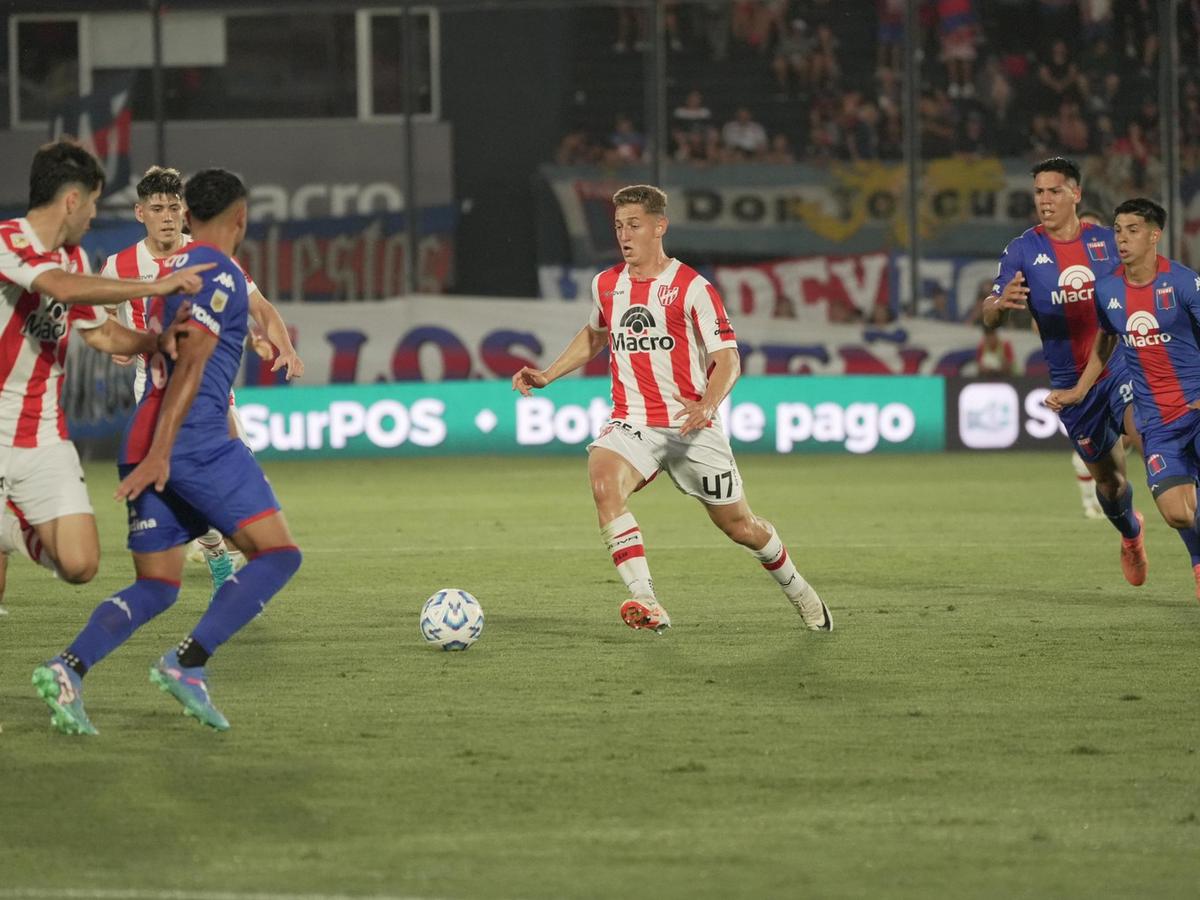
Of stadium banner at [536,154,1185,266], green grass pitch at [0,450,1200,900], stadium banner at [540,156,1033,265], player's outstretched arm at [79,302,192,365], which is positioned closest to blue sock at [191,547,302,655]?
green grass pitch at [0,450,1200,900]

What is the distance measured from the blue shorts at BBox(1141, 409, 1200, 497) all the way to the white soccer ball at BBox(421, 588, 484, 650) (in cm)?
330

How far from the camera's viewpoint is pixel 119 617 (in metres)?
6.38

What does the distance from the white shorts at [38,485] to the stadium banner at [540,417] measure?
539 inches

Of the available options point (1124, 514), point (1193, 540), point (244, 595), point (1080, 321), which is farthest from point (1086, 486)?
point (244, 595)

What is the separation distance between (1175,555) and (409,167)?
1385 cm

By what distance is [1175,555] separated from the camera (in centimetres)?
1184

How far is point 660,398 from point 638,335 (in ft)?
1.00

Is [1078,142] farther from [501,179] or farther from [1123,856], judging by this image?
[1123,856]

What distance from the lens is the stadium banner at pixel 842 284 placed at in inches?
930

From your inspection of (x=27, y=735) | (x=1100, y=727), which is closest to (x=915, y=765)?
(x=1100, y=727)

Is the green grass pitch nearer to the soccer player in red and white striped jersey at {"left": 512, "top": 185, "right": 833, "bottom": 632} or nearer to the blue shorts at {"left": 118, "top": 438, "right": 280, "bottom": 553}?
the soccer player in red and white striped jersey at {"left": 512, "top": 185, "right": 833, "bottom": 632}

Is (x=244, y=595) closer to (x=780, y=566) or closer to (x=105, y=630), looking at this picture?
(x=105, y=630)

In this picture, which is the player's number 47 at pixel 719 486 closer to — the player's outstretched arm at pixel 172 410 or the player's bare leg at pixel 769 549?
the player's bare leg at pixel 769 549

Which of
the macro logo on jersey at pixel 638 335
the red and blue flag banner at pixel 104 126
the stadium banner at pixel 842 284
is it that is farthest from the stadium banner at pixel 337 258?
the macro logo on jersey at pixel 638 335
